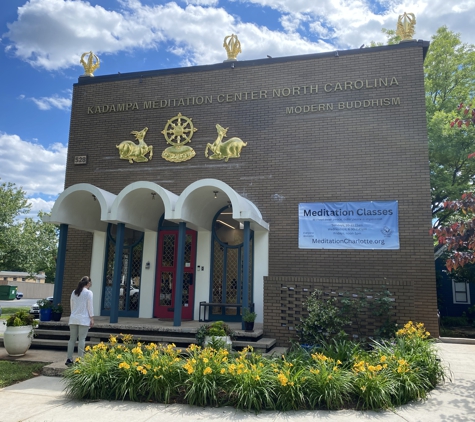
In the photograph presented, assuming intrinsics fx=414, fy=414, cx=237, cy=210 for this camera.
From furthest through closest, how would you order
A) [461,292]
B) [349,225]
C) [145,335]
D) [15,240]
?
[15,240] → [461,292] → [349,225] → [145,335]

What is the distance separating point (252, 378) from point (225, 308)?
18.9 feet

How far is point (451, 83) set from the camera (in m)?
17.4

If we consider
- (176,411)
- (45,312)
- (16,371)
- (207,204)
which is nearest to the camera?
(176,411)

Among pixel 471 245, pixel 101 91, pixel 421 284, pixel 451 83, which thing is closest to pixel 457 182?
pixel 451 83

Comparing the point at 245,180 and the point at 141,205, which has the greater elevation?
the point at 245,180

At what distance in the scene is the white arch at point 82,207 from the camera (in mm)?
10680

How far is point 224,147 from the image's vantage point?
1209cm

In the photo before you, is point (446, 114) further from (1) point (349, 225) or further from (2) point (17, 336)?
(2) point (17, 336)

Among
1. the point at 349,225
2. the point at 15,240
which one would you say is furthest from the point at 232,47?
the point at 15,240

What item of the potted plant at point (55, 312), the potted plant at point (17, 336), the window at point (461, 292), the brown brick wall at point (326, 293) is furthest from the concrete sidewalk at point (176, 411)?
the window at point (461, 292)

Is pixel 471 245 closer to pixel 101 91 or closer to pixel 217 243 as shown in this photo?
pixel 217 243

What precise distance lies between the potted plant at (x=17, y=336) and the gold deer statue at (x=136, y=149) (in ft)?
18.8

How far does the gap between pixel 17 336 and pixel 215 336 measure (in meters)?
4.26

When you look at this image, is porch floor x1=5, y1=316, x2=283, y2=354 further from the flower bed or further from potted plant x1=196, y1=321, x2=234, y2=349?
the flower bed
